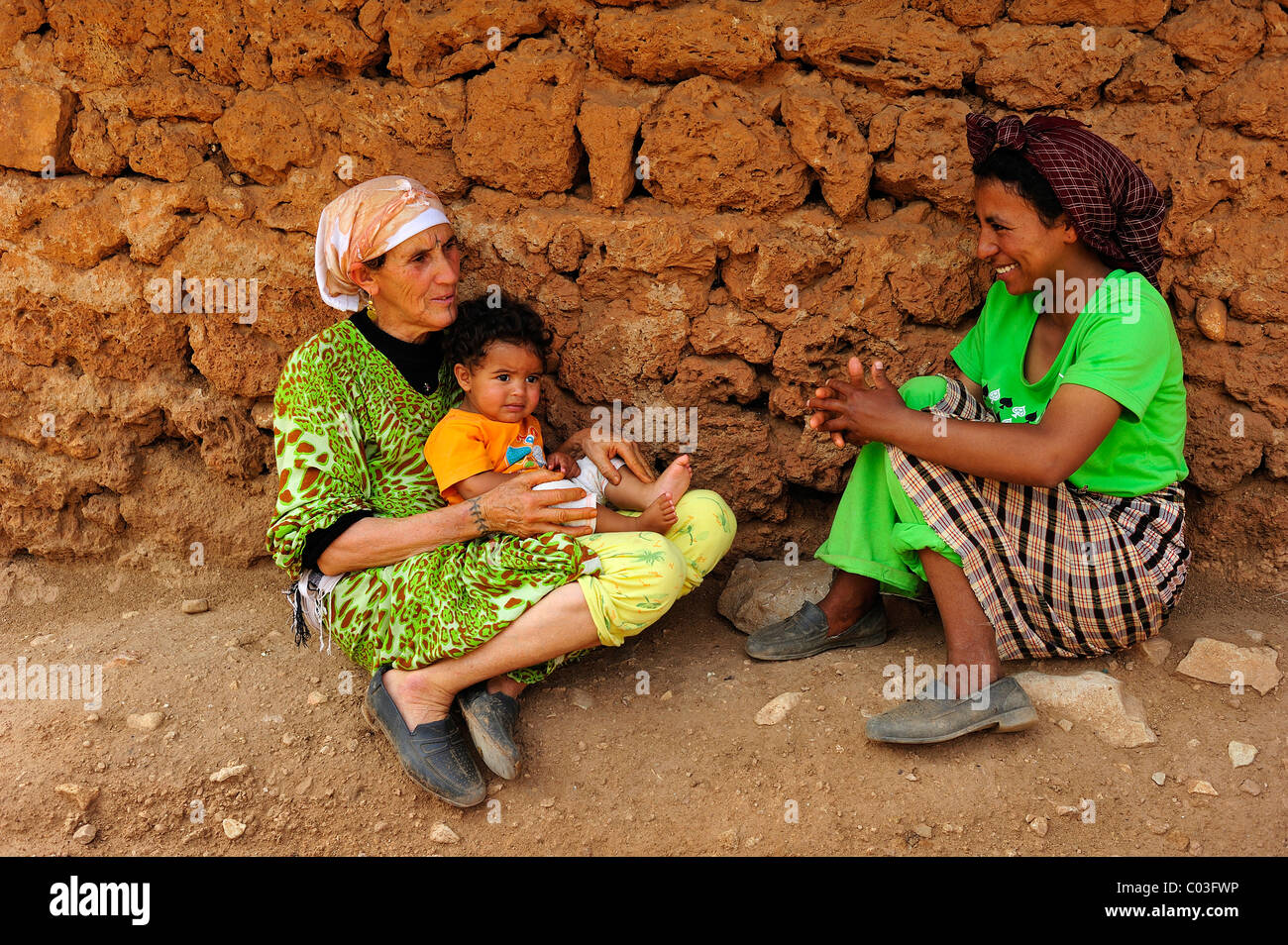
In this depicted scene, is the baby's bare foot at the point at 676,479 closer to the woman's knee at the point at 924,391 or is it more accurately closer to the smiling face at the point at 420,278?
the woman's knee at the point at 924,391

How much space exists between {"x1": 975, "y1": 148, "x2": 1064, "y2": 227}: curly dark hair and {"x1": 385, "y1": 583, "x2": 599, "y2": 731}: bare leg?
60.3 inches

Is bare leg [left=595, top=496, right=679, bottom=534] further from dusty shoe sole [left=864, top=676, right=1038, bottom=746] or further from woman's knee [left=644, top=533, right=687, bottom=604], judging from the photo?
dusty shoe sole [left=864, top=676, right=1038, bottom=746]

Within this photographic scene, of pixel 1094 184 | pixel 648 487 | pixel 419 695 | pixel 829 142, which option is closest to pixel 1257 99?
pixel 1094 184

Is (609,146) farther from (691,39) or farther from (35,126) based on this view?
(35,126)

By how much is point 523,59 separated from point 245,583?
6.44ft

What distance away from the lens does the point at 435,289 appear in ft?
9.72

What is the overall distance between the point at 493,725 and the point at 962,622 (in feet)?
4.14

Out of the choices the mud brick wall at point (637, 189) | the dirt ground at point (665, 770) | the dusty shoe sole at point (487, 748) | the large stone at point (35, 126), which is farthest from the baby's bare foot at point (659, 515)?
the large stone at point (35, 126)

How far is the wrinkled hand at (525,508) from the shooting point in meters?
2.73

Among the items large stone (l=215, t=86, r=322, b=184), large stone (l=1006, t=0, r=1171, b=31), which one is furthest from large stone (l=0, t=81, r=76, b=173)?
large stone (l=1006, t=0, r=1171, b=31)

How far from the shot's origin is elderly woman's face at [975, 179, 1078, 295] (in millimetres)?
2727

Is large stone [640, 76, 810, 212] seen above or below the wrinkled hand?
above

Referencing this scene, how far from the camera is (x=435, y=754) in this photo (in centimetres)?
270

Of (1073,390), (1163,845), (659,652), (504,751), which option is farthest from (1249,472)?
(504,751)
